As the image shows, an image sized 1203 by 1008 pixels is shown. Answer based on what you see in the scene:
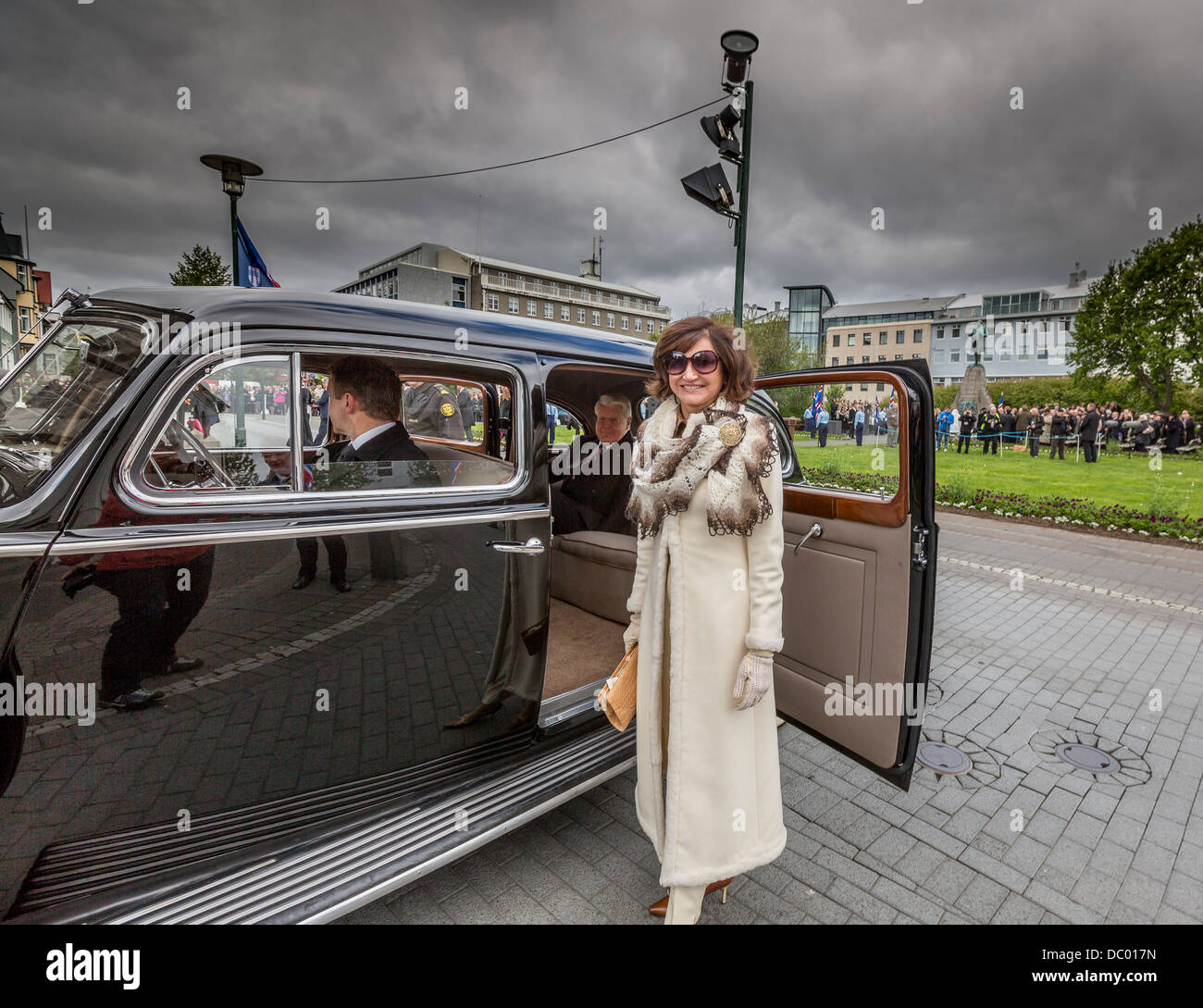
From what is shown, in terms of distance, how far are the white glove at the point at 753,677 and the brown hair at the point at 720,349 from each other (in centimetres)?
94

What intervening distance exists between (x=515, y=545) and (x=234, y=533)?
1.01 m

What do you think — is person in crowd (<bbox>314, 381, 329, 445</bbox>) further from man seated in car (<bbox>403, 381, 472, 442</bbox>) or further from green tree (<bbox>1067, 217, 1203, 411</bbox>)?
green tree (<bbox>1067, 217, 1203, 411</bbox>)

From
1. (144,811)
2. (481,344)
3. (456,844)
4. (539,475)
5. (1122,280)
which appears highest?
(1122,280)

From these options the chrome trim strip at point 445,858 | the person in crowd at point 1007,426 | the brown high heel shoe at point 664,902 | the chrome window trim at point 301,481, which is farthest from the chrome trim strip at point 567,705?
the person in crowd at point 1007,426

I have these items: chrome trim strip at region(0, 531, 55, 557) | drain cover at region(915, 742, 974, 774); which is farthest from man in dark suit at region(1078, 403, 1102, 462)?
chrome trim strip at region(0, 531, 55, 557)

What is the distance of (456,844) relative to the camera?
2.27 meters

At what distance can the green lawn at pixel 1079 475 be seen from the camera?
12.6 metres

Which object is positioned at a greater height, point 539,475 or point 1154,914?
point 539,475

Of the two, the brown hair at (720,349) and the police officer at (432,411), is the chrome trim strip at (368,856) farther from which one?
the police officer at (432,411)

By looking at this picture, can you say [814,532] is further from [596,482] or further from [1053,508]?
[1053,508]

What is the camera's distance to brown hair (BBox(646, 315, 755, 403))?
226 cm
